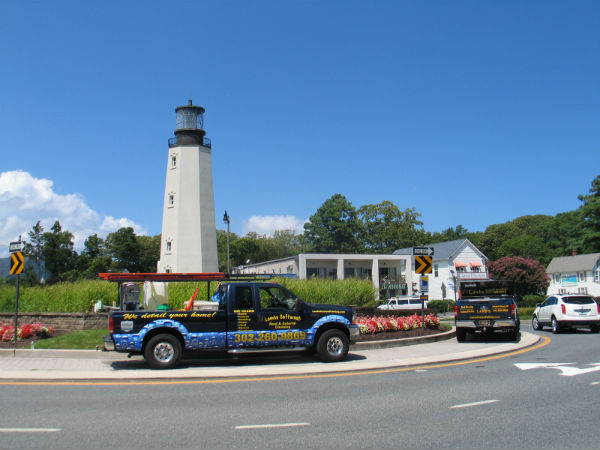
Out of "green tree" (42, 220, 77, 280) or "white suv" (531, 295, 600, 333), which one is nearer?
"white suv" (531, 295, 600, 333)

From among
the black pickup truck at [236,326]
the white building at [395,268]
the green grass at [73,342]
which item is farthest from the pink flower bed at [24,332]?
the white building at [395,268]

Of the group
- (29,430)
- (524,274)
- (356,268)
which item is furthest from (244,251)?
(29,430)

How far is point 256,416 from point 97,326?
43.9 feet

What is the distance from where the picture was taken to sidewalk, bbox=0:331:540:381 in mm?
11695

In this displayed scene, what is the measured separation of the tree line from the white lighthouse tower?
33590mm

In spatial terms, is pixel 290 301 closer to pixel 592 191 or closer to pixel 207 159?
pixel 207 159

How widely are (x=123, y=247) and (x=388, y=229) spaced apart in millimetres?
41164

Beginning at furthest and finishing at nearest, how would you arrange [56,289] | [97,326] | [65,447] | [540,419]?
[56,289] < [97,326] < [540,419] < [65,447]

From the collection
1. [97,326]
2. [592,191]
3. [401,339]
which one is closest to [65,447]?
[401,339]

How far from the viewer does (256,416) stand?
7.96m

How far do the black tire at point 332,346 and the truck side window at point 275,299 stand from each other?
43.7 inches

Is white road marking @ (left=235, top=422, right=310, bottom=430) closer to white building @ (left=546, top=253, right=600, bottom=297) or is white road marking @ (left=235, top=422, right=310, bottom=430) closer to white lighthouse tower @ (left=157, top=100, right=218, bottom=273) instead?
white lighthouse tower @ (left=157, top=100, right=218, bottom=273)

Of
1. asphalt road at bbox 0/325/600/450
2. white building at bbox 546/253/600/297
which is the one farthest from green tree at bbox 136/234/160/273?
asphalt road at bbox 0/325/600/450

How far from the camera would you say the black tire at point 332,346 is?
43.4ft
